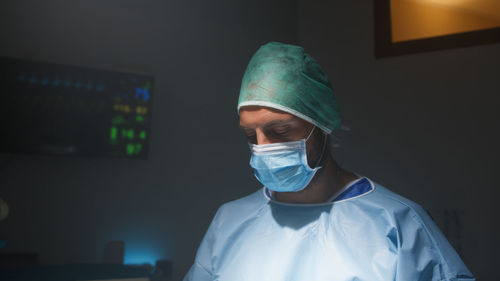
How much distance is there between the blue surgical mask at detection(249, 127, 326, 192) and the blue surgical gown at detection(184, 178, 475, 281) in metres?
0.09

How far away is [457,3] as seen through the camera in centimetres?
182

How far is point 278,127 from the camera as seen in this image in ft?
3.13

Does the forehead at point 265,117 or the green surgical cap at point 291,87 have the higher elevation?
the green surgical cap at point 291,87

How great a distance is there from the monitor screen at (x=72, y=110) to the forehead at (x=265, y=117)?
0.83 m

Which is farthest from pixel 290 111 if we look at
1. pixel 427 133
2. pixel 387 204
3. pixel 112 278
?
pixel 427 133

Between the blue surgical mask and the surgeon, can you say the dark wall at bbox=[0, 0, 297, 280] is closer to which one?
the surgeon

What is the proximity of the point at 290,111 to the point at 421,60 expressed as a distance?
121 centimetres

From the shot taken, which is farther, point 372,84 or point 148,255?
point 372,84

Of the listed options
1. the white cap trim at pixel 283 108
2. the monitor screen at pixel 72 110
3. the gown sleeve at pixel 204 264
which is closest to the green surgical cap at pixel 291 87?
the white cap trim at pixel 283 108

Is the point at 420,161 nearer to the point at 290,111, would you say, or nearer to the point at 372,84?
the point at 372,84

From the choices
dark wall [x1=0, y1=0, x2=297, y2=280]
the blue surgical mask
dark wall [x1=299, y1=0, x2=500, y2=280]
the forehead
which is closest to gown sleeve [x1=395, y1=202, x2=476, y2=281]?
the blue surgical mask

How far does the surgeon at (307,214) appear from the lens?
0.85 m

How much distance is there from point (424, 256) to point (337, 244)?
7.1 inches

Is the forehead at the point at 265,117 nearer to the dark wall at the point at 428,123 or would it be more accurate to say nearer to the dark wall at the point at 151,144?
the dark wall at the point at 151,144
